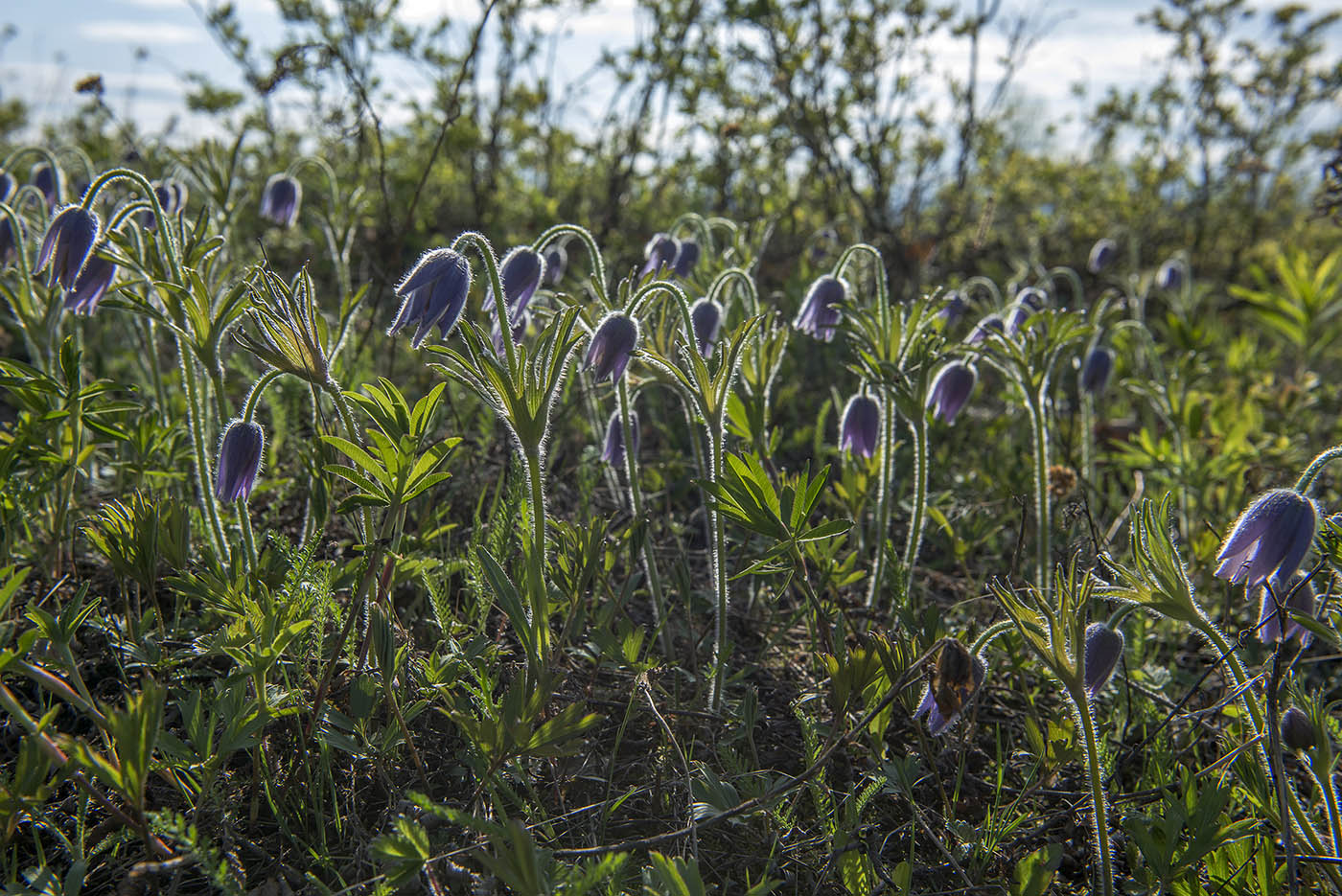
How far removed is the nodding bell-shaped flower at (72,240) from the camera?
203 cm

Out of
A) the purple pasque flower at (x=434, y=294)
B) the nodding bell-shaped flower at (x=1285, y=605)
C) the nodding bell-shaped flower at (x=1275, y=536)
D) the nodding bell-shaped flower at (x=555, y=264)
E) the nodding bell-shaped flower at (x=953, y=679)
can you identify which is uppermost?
the nodding bell-shaped flower at (x=555, y=264)

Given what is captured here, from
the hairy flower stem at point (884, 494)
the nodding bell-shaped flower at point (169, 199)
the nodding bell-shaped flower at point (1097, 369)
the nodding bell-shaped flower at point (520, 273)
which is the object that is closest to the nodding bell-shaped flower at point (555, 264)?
the nodding bell-shaped flower at point (520, 273)

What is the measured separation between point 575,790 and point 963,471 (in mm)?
2255

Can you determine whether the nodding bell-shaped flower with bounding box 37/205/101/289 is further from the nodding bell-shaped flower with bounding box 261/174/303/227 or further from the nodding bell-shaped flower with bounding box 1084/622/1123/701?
the nodding bell-shaped flower with bounding box 1084/622/1123/701

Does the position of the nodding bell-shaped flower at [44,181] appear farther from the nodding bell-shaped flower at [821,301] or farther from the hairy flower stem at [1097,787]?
the hairy flower stem at [1097,787]

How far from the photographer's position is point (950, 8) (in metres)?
5.51

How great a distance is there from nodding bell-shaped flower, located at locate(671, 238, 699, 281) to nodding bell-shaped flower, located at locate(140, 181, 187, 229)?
66.2 inches

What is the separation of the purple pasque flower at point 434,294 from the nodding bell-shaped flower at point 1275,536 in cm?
153

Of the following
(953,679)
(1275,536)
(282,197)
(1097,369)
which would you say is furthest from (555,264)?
(1275,536)

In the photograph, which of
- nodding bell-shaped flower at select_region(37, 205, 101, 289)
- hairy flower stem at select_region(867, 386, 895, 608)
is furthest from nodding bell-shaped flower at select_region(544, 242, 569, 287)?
nodding bell-shaped flower at select_region(37, 205, 101, 289)

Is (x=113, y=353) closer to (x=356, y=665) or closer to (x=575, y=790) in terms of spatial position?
(x=356, y=665)

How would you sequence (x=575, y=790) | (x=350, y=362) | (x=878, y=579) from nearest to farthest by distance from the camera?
(x=575, y=790) → (x=878, y=579) → (x=350, y=362)

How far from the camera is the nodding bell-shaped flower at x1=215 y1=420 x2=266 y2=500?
1867mm

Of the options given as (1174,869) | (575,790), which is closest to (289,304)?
(575,790)
